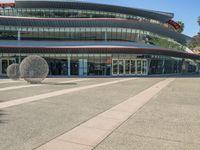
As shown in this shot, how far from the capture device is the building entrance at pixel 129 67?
39.7 meters

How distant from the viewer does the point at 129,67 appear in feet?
132

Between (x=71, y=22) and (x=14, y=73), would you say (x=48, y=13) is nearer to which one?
(x=71, y=22)

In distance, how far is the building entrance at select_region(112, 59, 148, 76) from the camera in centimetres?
3966

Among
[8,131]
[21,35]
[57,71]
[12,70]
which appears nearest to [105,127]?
[8,131]

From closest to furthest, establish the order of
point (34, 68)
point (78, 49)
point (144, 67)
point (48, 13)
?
point (34, 68) < point (78, 49) < point (144, 67) < point (48, 13)

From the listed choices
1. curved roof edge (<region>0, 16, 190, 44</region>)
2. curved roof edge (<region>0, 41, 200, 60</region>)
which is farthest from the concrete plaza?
curved roof edge (<region>0, 16, 190, 44</region>)

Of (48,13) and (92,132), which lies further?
(48,13)

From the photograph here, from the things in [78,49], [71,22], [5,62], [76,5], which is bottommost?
[5,62]

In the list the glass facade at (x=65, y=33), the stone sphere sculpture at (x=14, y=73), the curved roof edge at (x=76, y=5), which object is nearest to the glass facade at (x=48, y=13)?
the curved roof edge at (x=76, y=5)

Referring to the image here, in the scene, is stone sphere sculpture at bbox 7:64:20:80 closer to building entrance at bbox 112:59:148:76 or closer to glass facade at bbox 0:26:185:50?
glass facade at bbox 0:26:185:50

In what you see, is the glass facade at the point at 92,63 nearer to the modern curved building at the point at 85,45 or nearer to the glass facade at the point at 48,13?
the modern curved building at the point at 85,45

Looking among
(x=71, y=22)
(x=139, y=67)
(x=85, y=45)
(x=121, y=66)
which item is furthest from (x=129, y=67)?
(x=71, y=22)

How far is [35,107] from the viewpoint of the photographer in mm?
10609

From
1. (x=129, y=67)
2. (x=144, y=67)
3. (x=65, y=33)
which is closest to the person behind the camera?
(x=129, y=67)
